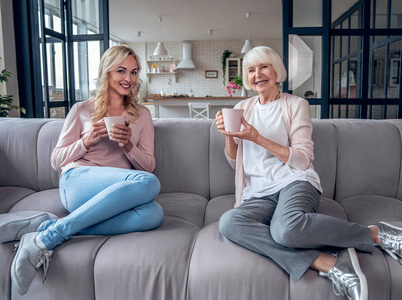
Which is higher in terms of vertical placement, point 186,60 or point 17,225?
point 186,60

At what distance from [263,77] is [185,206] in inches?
28.8

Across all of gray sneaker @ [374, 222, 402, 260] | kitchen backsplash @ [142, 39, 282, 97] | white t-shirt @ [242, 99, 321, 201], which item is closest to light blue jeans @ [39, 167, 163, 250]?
white t-shirt @ [242, 99, 321, 201]

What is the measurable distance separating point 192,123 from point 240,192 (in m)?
0.58

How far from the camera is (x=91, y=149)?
5.70ft

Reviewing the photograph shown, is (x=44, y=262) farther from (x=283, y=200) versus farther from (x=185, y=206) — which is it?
(x=283, y=200)

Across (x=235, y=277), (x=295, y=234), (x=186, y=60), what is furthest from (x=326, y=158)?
(x=186, y=60)

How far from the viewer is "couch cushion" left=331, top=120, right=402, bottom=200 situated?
1.88m

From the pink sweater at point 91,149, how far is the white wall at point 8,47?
247 centimetres

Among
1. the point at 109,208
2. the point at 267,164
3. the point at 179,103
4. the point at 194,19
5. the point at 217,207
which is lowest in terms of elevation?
the point at 217,207

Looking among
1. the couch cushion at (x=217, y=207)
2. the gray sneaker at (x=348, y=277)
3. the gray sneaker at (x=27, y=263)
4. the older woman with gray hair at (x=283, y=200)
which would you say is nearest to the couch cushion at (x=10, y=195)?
the gray sneaker at (x=27, y=263)

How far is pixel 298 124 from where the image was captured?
5.27 ft

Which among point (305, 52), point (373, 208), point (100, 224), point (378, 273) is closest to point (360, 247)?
→ point (378, 273)

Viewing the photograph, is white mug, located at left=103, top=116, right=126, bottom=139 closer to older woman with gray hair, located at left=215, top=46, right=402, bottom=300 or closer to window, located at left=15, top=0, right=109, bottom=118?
older woman with gray hair, located at left=215, top=46, right=402, bottom=300

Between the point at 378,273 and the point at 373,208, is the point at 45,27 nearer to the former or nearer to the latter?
the point at 373,208
